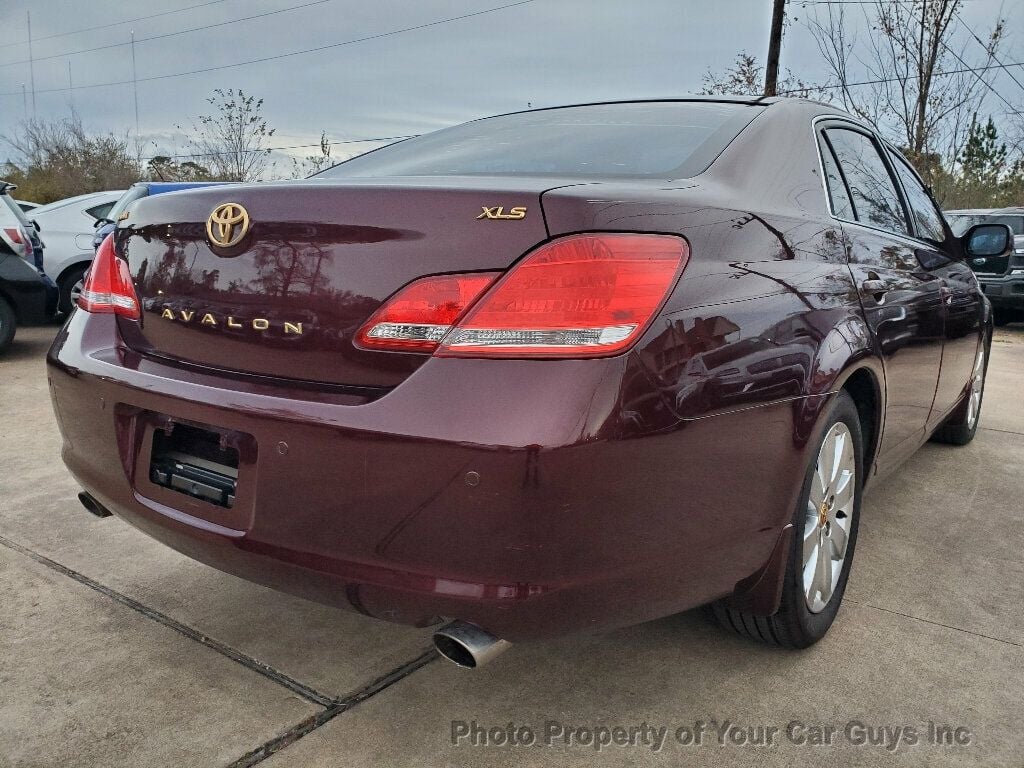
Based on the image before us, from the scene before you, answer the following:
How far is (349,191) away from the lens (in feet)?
5.82

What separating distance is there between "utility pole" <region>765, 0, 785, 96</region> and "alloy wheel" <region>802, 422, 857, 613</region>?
A: 50.3 ft

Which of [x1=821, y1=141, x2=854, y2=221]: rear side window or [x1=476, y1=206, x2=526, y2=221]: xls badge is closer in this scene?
[x1=476, y1=206, x2=526, y2=221]: xls badge

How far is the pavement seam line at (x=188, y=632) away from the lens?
2.11 metres

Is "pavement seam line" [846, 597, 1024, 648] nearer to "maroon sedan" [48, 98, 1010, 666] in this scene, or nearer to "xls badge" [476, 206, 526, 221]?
"maroon sedan" [48, 98, 1010, 666]

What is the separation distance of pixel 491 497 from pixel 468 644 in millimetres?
310

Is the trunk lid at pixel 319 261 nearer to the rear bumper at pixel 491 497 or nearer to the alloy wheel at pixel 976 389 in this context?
the rear bumper at pixel 491 497

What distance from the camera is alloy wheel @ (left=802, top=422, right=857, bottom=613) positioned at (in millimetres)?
2244

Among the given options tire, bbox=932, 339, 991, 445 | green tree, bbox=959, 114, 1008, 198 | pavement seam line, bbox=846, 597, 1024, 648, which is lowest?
pavement seam line, bbox=846, 597, 1024, 648

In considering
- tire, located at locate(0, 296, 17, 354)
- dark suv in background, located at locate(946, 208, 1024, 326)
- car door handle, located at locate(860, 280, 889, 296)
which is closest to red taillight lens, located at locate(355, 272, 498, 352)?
car door handle, located at locate(860, 280, 889, 296)

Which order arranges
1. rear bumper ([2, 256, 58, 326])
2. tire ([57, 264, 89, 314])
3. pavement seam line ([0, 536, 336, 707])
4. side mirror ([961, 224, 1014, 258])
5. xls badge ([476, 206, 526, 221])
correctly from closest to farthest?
xls badge ([476, 206, 526, 221]) → pavement seam line ([0, 536, 336, 707]) → side mirror ([961, 224, 1014, 258]) → rear bumper ([2, 256, 58, 326]) → tire ([57, 264, 89, 314])

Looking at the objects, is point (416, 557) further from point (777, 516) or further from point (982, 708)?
point (982, 708)

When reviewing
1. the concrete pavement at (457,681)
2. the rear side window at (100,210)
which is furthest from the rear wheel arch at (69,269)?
the concrete pavement at (457,681)

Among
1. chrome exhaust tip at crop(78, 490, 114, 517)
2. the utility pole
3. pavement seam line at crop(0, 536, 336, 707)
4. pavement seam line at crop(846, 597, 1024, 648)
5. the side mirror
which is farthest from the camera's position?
the utility pole

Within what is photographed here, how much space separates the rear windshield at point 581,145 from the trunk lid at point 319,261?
0.35 metres
